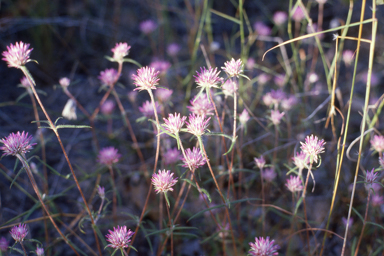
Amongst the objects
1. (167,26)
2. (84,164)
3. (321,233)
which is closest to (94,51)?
(167,26)

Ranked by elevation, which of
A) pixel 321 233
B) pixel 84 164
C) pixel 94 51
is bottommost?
pixel 321 233

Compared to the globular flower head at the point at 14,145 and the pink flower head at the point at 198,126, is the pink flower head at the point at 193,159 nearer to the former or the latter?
the pink flower head at the point at 198,126

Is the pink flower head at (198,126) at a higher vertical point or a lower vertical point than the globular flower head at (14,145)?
higher

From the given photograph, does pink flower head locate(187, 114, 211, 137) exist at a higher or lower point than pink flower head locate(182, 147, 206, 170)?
higher

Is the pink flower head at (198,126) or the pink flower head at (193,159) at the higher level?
the pink flower head at (198,126)

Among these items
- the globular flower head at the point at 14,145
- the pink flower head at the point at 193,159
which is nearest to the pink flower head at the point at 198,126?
the pink flower head at the point at 193,159

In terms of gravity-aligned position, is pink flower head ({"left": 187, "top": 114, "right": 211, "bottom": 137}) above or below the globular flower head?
above

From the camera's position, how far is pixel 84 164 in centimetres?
167

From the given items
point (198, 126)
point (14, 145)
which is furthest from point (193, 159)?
point (14, 145)

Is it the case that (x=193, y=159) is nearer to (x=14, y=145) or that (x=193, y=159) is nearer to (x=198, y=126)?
(x=198, y=126)

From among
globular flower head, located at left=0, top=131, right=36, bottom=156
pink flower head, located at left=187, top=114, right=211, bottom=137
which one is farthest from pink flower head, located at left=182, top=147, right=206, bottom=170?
globular flower head, located at left=0, top=131, right=36, bottom=156

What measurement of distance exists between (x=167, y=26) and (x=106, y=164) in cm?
148

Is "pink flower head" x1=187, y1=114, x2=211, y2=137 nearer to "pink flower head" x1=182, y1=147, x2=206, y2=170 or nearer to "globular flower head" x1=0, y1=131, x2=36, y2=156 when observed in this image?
"pink flower head" x1=182, y1=147, x2=206, y2=170

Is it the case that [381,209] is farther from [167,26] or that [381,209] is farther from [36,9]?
[36,9]
